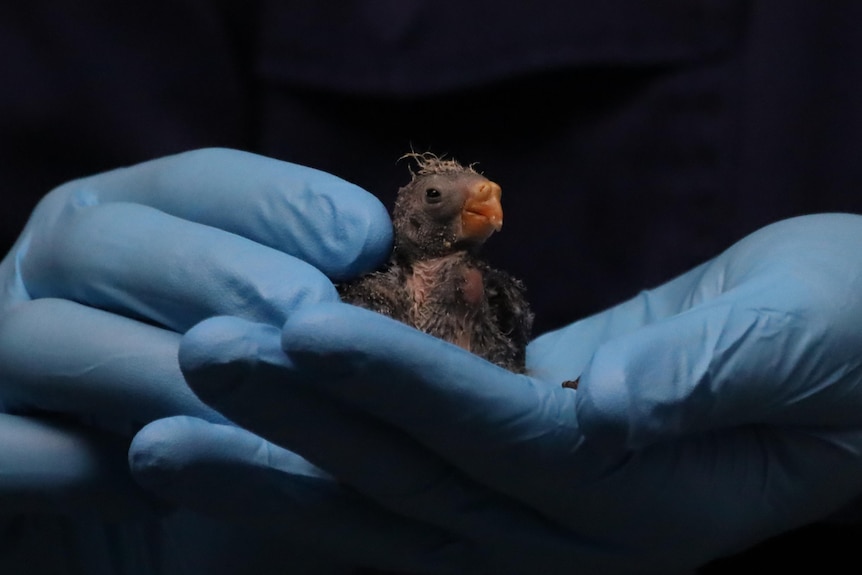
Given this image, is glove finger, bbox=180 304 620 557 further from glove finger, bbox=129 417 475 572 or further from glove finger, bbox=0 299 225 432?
glove finger, bbox=0 299 225 432

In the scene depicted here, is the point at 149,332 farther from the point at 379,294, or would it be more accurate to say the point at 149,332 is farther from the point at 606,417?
the point at 606,417

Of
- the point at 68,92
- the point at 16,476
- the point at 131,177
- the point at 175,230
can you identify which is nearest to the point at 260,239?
the point at 175,230

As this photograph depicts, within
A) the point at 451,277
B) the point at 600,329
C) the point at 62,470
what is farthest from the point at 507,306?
the point at 62,470

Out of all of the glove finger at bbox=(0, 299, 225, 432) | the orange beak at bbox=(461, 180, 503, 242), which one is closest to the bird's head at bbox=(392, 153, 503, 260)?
the orange beak at bbox=(461, 180, 503, 242)

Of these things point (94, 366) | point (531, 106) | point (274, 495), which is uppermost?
point (531, 106)

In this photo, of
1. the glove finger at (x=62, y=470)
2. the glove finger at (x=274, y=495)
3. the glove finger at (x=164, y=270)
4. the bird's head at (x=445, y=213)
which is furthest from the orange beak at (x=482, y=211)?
the glove finger at (x=62, y=470)

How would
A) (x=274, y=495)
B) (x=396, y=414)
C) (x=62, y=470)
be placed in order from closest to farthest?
(x=396, y=414), (x=274, y=495), (x=62, y=470)
